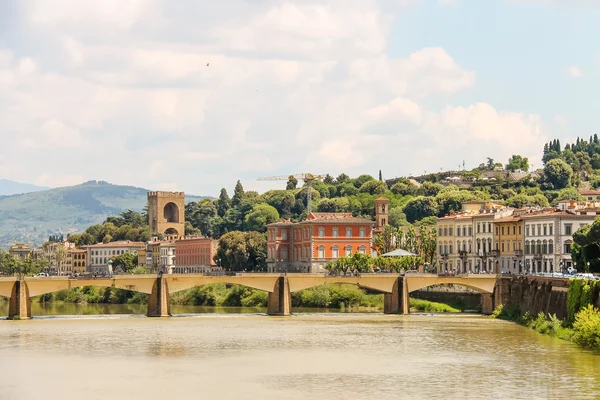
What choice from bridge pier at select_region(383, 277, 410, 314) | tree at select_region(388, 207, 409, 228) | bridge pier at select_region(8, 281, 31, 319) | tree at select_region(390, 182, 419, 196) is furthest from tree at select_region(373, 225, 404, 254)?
tree at select_region(390, 182, 419, 196)

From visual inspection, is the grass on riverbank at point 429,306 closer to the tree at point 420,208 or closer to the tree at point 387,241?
the tree at point 387,241

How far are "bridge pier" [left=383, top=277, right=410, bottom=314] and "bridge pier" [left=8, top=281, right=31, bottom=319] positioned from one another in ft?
85.1

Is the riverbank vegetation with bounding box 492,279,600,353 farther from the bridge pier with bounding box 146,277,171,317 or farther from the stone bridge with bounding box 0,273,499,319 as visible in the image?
the bridge pier with bounding box 146,277,171,317

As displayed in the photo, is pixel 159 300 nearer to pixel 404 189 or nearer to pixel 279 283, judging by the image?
pixel 279 283

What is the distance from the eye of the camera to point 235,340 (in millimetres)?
67750

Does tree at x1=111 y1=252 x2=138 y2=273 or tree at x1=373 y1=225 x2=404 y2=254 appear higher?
tree at x1=373 y1=225 x2=404 y2=254

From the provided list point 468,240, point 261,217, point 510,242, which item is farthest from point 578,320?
point 261,217

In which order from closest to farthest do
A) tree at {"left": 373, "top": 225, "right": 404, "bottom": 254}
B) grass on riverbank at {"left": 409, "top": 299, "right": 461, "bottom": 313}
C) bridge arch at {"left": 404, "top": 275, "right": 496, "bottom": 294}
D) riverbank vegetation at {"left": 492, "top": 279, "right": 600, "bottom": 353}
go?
riverbank vegetation at {"left": 492, "top": 279, "right": 600, "bottom": 353}
bridge arch at {"left": 404, "top": 275, "right": 496, "bottom": 294}
grass on riverbank at {"left": 409, "top": 299, "right": 461, "bottom": 313}
tree at {"left": 373, "top": 225, "right": 404, "bottom": 254}

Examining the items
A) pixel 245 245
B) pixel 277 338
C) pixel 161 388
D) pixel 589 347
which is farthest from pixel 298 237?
pixel 161 388

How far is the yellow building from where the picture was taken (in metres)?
106

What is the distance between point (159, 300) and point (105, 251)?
353 feet

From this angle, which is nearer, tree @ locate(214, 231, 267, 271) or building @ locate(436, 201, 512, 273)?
building @ locate(436, 201, 512, 273)

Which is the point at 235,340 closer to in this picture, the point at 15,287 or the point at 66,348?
the point at 66,348

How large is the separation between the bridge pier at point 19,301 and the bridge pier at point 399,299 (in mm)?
25933
